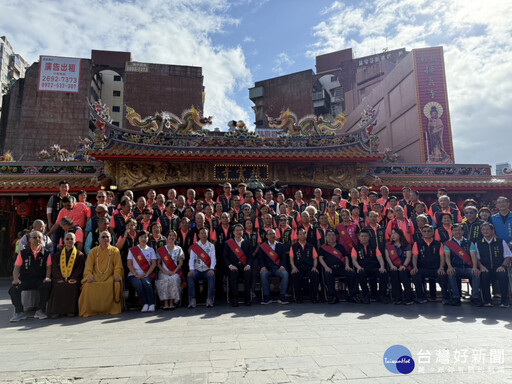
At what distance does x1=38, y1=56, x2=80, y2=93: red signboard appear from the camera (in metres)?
25.5

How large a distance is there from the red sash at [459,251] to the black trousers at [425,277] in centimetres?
52

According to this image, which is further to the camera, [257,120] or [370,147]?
[257,120]

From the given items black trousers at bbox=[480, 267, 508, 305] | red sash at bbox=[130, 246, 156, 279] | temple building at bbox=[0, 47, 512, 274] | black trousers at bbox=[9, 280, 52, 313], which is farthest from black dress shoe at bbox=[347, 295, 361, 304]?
temple building at bbox=[0, 47, 512, 274]

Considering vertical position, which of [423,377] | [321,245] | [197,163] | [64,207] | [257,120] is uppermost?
[257,120]

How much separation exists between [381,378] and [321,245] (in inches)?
152

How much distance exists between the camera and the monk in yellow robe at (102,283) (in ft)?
17.1

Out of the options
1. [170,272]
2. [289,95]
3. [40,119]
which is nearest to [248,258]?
[170,272]

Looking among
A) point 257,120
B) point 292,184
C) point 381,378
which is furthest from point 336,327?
point 257,120

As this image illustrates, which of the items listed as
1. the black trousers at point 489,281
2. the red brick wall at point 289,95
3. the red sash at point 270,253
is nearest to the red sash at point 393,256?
the black trousers at point 489,281

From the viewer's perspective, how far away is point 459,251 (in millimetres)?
5988

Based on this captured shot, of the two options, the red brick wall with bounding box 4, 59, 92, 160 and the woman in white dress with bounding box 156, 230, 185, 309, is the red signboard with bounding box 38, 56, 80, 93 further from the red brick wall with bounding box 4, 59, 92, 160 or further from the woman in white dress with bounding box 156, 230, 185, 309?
the woman in white dress with bounding box 156, 230, 185, 309

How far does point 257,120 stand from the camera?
33.8 meters

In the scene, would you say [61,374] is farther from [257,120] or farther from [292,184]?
[257,120]

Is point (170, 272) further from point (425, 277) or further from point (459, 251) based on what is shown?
point (459, 251)
